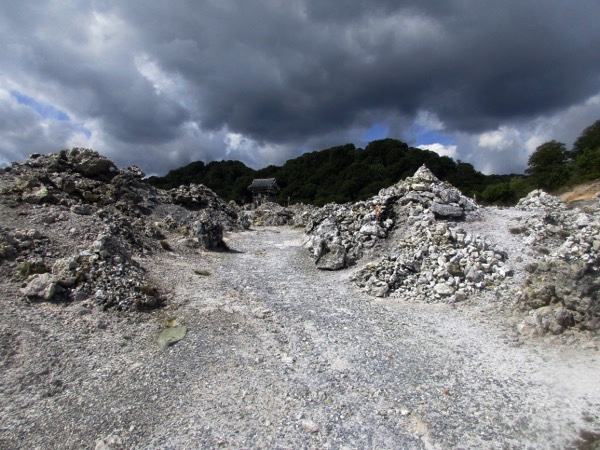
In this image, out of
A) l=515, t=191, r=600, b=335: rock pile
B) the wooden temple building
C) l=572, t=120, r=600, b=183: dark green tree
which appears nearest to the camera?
l=515, t=191, r=600, b=335: rock pile

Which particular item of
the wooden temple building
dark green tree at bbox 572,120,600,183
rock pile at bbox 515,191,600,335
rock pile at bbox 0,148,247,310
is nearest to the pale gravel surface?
rock pile at bbox 515,191,600,335

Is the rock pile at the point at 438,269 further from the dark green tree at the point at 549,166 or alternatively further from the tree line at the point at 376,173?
the dark green tree at the point at 549,166

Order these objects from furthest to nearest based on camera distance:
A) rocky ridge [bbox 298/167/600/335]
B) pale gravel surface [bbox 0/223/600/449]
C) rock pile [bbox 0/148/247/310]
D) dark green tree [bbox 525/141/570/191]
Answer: dark green tree [bbox 525/141/570/191]
rock pile [bbox 0/148/247/310]
rocky ridge [bbox 298/167/600/335]
pale gravel surface [bbox 0/223/600/449]

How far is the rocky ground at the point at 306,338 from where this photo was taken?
6.71m

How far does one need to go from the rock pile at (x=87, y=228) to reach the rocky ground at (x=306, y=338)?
9cm

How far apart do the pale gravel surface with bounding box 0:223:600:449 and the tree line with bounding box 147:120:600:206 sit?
131 feet

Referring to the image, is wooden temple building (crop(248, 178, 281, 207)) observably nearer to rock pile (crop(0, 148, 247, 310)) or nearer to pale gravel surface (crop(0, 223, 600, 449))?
rock pile (crop(0, 148, 247, 310))

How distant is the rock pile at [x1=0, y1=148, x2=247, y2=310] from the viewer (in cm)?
1142

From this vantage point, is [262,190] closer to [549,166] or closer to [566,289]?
[549,166]

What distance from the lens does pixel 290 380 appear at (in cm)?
816

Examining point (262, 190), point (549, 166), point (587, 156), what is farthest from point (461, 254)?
point (262, 190)

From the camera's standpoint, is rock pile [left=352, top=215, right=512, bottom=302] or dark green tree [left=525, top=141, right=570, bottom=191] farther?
dark green tree [left=525, top=141, right=570, bottom=191]

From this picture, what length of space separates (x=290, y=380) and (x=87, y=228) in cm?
1201

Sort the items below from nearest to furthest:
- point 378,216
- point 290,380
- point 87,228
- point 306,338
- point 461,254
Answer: point 290,380, point 306,338, point 461,254, point 87,228, point 378,216
